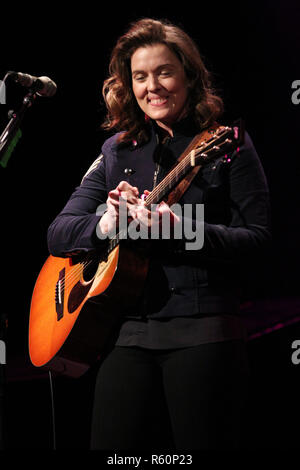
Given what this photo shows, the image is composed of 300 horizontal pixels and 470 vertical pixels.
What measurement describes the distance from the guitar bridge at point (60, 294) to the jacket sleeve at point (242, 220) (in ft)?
2.40

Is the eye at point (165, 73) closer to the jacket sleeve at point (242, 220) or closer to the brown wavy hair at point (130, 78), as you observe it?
the brown wavy hair at point (130, 78)

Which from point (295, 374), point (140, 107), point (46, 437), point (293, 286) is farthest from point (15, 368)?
point (293, 286)

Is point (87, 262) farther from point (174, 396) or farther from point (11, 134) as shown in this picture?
point (174, 396)

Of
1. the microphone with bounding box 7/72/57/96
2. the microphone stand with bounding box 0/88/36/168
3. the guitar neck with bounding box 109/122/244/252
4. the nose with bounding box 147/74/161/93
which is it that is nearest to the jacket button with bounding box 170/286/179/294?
the guitar neck with bounding box 109/122/244/252

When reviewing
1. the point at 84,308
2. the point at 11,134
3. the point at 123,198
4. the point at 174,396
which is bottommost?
the point at 174,396

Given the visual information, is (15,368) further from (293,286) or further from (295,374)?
(293,286)

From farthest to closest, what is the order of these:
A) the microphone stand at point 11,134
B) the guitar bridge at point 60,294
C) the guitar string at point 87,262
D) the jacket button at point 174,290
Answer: the guitar bridge at point 60,294
the microphone stand at point 11,134
the guitar string at point 87,262
the jacket button at point 174,290

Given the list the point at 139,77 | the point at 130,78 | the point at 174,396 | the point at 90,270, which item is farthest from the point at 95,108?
the point at 174,396

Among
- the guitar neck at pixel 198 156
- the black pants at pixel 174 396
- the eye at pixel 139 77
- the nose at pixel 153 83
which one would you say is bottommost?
the black pants at pixel 174 396

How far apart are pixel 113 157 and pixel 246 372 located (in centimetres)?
90

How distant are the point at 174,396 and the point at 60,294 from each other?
2.65ft

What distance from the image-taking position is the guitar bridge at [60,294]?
2.13 metres

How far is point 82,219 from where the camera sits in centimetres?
193

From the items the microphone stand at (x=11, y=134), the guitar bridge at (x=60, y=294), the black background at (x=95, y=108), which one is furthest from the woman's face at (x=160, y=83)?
the black background at (x=95, y=108)
